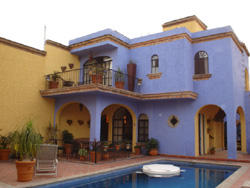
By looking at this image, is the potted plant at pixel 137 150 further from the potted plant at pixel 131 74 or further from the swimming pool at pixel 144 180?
the swimming pool at pixel 144 180

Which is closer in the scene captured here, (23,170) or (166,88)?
(23,170)

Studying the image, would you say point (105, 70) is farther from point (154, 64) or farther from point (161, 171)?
point (161, 171)

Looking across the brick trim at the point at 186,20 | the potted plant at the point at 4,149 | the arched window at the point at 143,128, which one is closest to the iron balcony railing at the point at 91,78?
the arched window at the point at 143,128

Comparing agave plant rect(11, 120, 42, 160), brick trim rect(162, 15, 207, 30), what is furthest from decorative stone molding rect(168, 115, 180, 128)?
agave plant rect(11, 120, 42, 160)

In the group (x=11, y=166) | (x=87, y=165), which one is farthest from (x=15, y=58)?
(x=87, y=165)

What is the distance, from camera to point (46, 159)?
27.4 ft

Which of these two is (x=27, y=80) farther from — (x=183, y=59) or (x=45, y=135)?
(x=183, y=59)

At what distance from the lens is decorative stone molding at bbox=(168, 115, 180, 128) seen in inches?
535

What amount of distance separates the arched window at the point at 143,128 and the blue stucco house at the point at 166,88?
0.04 meters

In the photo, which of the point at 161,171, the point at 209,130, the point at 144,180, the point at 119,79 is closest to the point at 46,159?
the point at 144,180

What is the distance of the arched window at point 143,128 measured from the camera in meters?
14.8

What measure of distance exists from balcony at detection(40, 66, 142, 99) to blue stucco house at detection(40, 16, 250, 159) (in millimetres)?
54

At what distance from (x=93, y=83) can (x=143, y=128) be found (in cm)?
498

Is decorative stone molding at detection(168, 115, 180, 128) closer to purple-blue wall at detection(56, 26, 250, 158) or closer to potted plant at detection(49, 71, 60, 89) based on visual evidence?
purple-blue wall at detection(56, 26, 250, 158)
